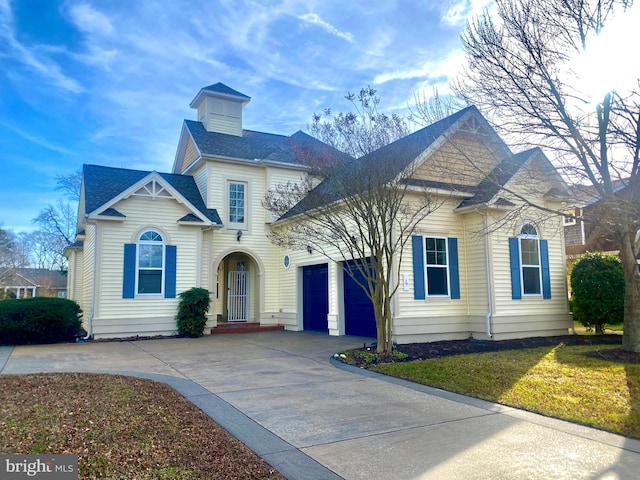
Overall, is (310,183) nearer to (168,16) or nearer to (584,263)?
(168,16)

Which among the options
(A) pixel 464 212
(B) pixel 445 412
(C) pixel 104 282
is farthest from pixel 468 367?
(C) pixel 104 282

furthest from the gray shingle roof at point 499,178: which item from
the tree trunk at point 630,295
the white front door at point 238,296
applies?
the white front door at point 238,296

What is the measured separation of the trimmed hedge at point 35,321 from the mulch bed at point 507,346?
952 cm

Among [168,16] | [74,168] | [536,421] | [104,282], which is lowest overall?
[536,421]

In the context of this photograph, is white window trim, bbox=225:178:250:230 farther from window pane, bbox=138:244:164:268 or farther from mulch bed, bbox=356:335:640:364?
mulch bed, bbox=356:335:640:364

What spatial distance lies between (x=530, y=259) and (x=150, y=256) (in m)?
12.0

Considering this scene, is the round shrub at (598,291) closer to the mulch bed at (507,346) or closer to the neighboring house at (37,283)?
the mulch bed at (507,346)

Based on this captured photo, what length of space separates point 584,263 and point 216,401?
12874 mm

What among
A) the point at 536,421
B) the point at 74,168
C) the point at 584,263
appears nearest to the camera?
the point at 536,421

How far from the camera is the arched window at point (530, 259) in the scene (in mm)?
13953

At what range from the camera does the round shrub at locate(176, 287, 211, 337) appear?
49.3ft

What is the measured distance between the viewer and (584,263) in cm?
1468

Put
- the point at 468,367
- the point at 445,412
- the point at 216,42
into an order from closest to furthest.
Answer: the point at 445,412 < the point at 468,367 < the point at 216,42

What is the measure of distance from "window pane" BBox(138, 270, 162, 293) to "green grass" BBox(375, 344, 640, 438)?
889 cm
